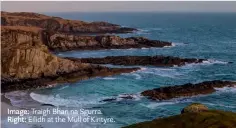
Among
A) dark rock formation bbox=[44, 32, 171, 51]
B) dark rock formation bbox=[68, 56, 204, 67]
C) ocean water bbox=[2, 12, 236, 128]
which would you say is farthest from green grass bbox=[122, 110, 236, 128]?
dark rock formation bbox=[44, 32, 171, 51]

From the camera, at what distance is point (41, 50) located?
209 ft

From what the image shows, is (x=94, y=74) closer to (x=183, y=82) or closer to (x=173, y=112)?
(x=183, y=82)

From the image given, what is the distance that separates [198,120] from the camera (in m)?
30.3

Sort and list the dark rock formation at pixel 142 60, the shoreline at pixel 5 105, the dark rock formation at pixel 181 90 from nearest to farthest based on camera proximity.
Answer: the shoreline at pixel 5 105 < the dark rock formation at pixel 181 90 < the dark rock formation at pixel 142 60

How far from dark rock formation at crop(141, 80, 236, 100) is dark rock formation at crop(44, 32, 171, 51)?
4716 centimetres

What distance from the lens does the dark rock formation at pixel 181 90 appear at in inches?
2107

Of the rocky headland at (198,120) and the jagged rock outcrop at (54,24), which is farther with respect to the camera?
the jagged rock outcrop at (54,24)

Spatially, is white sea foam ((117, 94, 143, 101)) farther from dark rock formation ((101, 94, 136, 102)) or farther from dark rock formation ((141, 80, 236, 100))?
dark rock formation ((141, 80, 236, 100))

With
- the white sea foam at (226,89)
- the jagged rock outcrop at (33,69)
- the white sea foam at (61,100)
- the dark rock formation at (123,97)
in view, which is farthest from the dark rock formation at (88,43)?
the white sea foam at (226,89)

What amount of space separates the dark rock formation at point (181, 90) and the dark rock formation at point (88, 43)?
4716 centimetres

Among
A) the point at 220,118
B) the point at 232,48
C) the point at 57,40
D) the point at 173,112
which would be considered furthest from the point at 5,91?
the point at 232,48

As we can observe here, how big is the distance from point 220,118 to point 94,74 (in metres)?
38.2

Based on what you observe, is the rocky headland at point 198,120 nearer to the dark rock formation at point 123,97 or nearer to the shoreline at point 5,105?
the shoreline at point 5,105

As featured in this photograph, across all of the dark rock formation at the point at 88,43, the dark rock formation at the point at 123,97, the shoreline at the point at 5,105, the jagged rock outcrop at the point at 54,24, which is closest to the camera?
the shoreline at the point at 5,105
